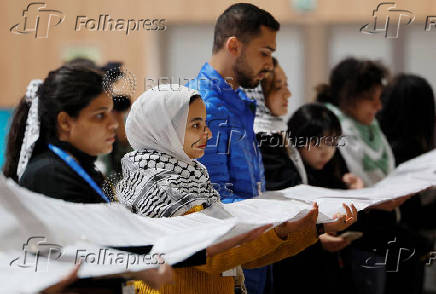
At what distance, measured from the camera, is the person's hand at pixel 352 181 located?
2453 millimetres

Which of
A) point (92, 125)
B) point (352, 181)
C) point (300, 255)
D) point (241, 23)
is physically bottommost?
point (300, 255)

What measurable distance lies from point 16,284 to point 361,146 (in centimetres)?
175

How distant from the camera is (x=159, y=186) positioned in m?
1.47

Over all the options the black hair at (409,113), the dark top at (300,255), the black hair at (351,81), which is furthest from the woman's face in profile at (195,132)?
the black hair at (409,113)

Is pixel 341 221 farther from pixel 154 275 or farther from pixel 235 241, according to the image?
pixel 154 275

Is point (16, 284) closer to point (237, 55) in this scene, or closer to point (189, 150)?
point (189, 150)

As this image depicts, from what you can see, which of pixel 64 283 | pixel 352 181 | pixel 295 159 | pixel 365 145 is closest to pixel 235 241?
pixel 64 283

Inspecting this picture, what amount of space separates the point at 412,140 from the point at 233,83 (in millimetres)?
1316

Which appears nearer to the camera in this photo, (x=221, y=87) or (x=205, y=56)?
(x=221, y=87)

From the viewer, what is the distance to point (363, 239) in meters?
2.52

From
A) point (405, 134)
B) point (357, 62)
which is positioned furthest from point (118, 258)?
point (405, 134)

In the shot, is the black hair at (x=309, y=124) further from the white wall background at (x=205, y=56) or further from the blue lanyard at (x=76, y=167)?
the blue lanyard at (x=76, y=167)

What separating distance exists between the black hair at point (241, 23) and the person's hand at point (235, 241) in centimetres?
54

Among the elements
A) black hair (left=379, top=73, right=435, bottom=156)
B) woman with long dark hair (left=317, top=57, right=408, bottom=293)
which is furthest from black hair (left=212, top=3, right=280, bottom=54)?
black hair (left=379, top=73, right=435, bottom=156)
